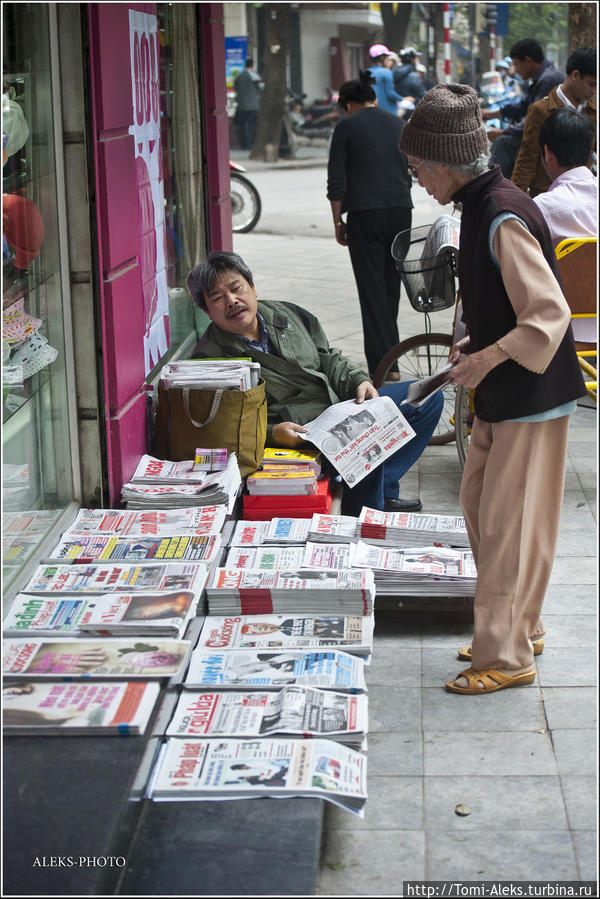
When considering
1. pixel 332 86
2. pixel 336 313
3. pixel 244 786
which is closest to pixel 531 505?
pixel 244 786

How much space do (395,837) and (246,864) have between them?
48 cm

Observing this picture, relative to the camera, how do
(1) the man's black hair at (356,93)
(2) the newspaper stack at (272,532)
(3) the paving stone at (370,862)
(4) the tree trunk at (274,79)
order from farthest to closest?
(4) the tree trunk at (274,79)
(1) the man's black hair at (356,93)
(2) the newspaper stack at (272,532)
(3) the paving stone at (370,862)

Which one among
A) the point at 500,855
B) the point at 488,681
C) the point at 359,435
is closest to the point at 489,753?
the point at 488,681

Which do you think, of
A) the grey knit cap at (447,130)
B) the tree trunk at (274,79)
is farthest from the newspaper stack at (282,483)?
the tree trunk at (274,79)

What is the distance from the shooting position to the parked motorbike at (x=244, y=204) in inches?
534

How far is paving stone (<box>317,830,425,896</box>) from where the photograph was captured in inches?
104

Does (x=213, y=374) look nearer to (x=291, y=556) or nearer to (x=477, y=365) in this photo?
(x=291, y=556)

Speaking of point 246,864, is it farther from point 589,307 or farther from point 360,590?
point 589,307

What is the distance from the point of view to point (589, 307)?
204 inches

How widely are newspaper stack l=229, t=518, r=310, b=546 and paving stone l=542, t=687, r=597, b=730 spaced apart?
1.00 meters

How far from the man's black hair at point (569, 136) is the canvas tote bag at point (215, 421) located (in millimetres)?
2005

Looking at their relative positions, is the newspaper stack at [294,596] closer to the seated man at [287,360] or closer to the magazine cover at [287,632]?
the magazine cover at [287,632]

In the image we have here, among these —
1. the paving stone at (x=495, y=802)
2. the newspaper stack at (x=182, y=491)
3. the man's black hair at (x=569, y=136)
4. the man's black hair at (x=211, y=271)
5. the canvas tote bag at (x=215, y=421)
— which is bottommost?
the paving stone at (x=495, y=802)

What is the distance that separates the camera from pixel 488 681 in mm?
3496
